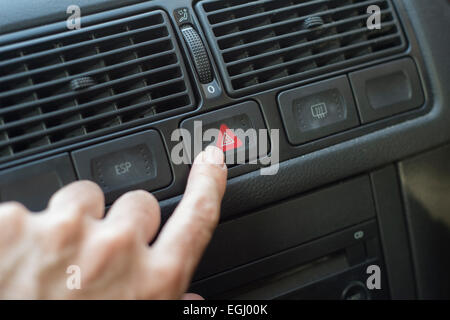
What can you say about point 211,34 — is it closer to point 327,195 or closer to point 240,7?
point 240,7

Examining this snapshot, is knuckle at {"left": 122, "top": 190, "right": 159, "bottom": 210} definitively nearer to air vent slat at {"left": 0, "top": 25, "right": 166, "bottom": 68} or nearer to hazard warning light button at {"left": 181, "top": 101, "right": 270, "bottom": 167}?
hazard warning light button at {"left": 181, "top": 101, "right": 270, "bottom": 167}

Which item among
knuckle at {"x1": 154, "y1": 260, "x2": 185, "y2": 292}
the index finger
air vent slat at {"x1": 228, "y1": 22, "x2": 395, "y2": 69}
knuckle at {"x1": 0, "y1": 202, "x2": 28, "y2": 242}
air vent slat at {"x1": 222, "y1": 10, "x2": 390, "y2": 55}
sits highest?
air vent slat at {"x1": 222, "y1": 10, "x2": 390, "y2": 55}

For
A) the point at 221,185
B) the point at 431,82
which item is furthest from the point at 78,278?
the point at 431,82

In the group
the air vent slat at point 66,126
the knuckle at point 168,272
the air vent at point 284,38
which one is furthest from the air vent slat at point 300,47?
the knuckle at point 168,272

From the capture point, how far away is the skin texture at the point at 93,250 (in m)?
0.69

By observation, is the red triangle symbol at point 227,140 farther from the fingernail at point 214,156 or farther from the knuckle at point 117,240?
the knuckle at point 117,240

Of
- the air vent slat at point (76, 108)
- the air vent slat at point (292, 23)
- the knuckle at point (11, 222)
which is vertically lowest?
the knuckle at point (11, 222)

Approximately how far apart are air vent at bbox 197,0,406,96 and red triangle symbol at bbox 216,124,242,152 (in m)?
0.10

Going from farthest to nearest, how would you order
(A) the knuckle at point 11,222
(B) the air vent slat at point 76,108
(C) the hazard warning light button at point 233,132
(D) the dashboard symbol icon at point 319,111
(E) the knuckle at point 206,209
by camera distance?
(D) the dashboard symbol icon at point 319,111, (C) the hazard warning light button at point 233,132, (B) the air vent slat at point 76,108, (E) the knuckle at point 206,209, (A) the knuckle at point 11,222

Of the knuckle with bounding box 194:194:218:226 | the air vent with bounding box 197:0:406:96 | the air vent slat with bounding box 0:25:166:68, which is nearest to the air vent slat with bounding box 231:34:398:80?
the air vent with bounding box 197:0:406:96

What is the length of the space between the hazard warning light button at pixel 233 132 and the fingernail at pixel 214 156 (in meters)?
0.05

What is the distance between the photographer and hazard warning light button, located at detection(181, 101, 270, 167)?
1.14 metres

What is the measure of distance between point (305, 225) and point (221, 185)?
0.42 metres

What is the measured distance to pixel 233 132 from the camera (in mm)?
1180
